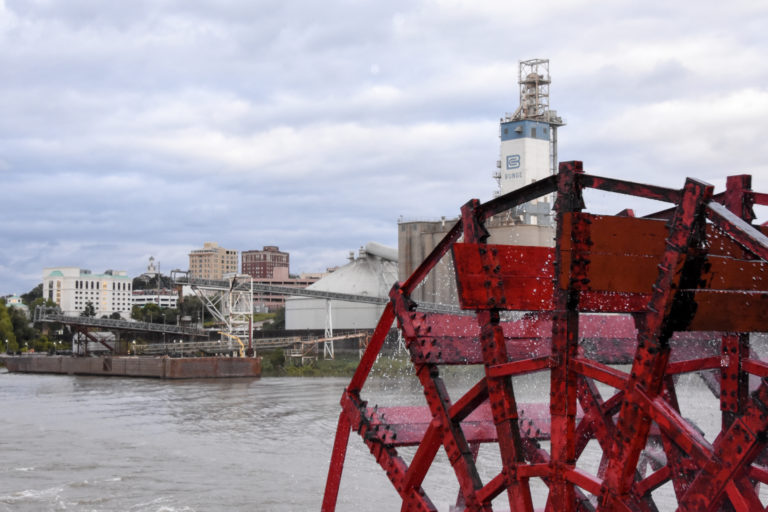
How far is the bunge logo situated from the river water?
77.9 feet

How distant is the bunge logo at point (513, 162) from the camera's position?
49.0 metres

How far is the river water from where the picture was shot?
11422 mm

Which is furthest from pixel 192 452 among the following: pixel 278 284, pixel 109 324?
pixel 278 284

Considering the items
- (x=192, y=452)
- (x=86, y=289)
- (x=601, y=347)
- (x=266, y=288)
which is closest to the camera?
(x=601, y=347)

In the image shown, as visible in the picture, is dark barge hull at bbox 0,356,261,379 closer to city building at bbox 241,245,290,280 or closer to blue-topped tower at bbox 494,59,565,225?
blue-topped tower at bbox 494,59,565,225

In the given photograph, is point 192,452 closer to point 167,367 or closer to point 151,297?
point 167,367

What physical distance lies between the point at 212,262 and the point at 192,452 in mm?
146919

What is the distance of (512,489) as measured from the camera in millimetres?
5988

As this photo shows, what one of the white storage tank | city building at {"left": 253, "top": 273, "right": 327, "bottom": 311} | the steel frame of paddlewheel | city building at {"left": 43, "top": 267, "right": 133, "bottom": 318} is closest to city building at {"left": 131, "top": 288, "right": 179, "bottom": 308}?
city building at {"left": 43, "top": 267, "right": 133, "bottom": 318}

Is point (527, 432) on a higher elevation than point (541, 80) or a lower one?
lower

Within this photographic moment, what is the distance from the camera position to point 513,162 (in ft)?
161

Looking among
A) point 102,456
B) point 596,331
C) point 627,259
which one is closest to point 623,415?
point 627,259

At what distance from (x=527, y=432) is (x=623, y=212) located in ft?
6.51

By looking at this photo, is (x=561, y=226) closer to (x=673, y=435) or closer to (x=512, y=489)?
(x=673, y=435)
